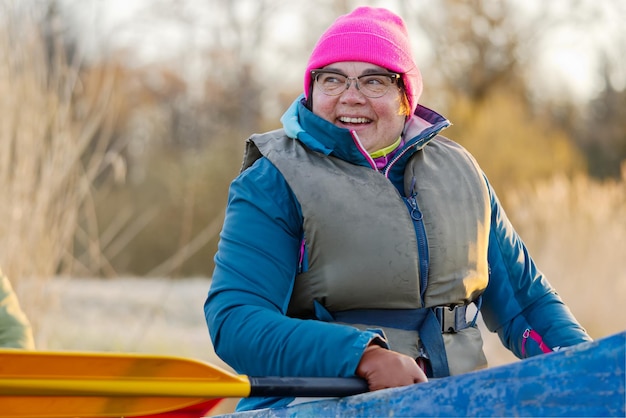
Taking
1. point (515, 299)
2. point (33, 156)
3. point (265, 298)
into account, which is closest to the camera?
point (265, 298)

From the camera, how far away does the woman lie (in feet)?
8.37

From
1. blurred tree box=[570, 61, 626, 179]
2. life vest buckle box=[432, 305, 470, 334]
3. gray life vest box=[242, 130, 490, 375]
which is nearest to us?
gray life vest box=[242, 130, 490, 375]

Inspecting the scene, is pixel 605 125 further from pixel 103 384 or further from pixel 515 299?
pixel 103 384

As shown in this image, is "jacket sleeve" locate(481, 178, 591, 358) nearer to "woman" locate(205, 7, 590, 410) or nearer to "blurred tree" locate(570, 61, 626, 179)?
"woman" locate(205, 7, 590, 410)


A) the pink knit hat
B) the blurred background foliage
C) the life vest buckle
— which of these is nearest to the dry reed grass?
the blurred background foliage

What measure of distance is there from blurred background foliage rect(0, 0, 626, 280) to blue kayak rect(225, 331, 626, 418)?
2813 millimetres

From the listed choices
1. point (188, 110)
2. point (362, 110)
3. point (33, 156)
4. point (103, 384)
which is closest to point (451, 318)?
point (362, 110)

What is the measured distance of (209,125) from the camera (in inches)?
1003

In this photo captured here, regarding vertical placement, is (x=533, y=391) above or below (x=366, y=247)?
below

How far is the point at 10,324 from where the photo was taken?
3348 mm

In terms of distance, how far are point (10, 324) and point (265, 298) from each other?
1079 mm

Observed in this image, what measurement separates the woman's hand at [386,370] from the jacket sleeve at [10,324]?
4.47 feet

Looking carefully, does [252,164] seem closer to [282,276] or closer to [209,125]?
[282,276]

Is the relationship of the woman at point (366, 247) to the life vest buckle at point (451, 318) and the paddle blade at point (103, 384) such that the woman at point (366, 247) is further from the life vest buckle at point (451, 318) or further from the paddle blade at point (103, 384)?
the paddle blade at point (103, 384)
